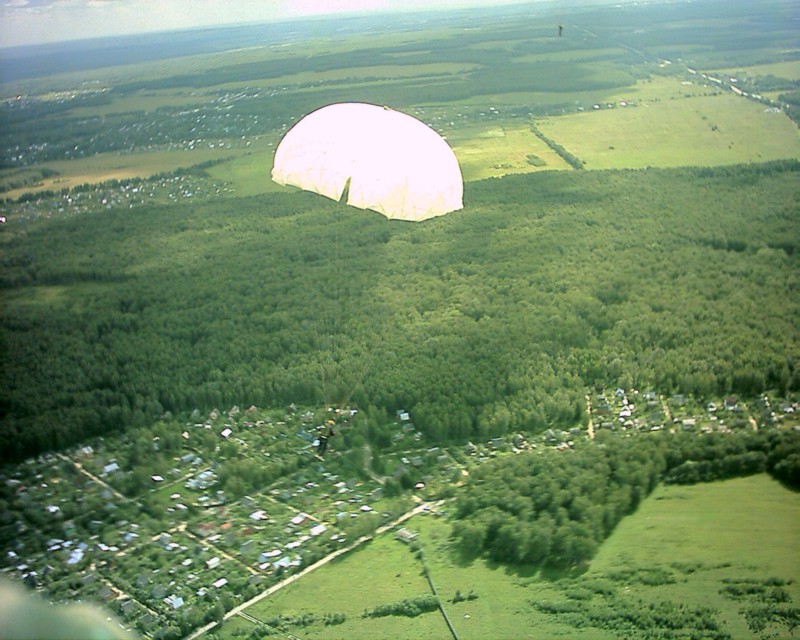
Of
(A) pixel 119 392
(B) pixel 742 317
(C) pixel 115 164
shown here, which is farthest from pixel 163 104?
(B) pixel 742 317

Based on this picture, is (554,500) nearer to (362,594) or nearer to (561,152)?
(362,594)

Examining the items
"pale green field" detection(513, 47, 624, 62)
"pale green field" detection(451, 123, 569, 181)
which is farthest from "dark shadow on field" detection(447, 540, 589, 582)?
"pale green field" detection(513, 47, 624, 62)

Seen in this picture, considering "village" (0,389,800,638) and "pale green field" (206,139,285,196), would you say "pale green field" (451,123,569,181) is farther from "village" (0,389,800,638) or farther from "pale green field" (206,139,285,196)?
"village" (0,389,800,638)

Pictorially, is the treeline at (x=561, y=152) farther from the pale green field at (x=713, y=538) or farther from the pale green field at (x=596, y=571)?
the pale green field at (x=596, y=571)

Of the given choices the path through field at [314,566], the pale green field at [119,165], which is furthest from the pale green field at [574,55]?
the path through field at [314,566]

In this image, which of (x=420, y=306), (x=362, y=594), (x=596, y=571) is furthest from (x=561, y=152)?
(x=362, y=594)
